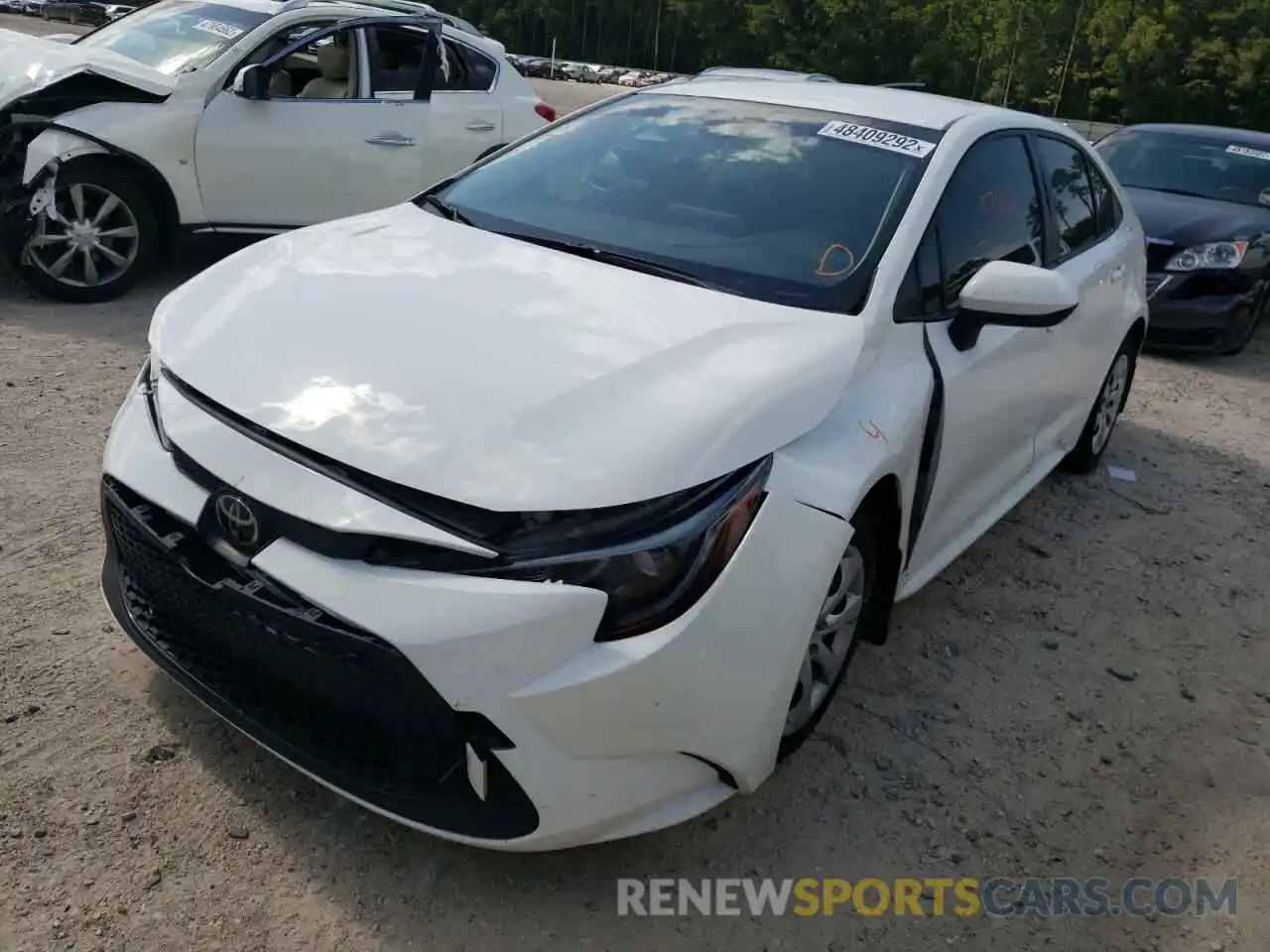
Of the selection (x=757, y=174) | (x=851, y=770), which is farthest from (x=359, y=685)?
(x=757, y=174)

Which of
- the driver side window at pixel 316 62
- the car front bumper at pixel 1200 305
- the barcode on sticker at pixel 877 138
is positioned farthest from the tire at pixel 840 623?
the car front bumper at pixel 1200 305

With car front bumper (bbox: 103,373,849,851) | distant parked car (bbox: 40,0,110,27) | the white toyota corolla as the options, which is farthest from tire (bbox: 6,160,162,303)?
distant parked car (bbox: 40,0,110,27)

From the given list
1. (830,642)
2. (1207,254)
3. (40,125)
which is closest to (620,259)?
(830,642)

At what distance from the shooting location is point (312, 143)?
256 inches

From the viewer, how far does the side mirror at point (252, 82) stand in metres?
6.21

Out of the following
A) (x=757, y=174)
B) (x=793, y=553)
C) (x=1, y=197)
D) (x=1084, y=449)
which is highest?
(x=757, y=174)

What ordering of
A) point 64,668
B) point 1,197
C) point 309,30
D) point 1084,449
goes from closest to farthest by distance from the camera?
point 64,668
point 1084,449
point 1,197
point 309,30

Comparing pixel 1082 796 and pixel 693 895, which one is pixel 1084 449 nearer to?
pixel 1082 796

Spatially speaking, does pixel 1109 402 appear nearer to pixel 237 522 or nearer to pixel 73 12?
pixel 237 522

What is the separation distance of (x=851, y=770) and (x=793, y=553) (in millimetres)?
905

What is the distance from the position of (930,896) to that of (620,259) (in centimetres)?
180

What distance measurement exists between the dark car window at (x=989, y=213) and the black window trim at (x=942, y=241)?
1cm

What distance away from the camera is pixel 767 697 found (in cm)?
235

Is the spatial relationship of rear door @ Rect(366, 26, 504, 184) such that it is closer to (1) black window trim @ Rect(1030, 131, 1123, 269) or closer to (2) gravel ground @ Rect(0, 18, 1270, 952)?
(2) gravel ground @ Rect(0, 18, 1270, 952)
